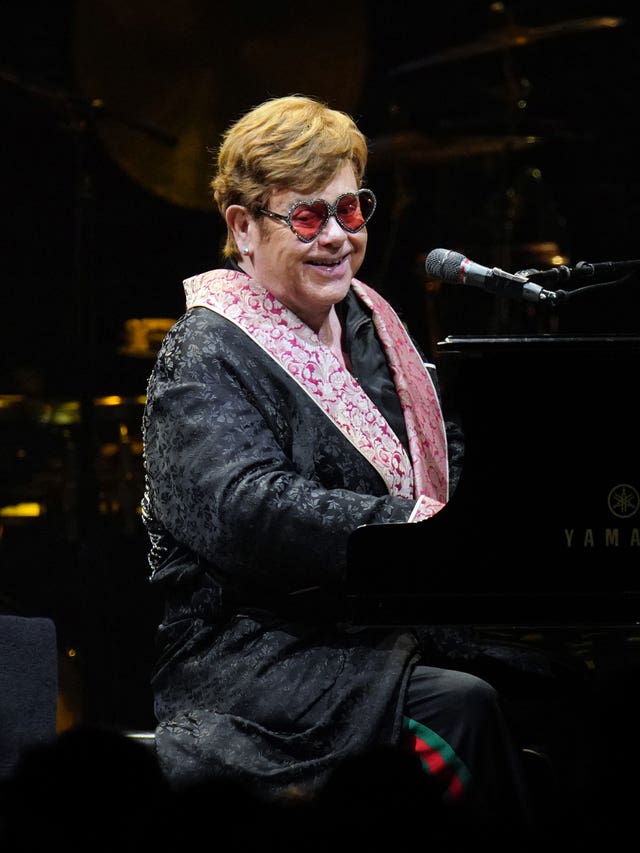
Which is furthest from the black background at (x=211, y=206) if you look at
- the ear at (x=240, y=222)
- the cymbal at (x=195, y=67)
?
the ear at (x=240, y=222)

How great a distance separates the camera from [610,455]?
2152 millimetres

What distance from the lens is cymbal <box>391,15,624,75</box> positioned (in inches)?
201

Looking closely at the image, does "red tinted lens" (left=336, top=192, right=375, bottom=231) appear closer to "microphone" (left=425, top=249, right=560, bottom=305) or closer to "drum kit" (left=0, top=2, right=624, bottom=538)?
"microphone" (left=425, top=249, right=560, bottom=305)

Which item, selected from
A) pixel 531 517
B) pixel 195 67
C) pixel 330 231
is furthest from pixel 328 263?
pixel 195 67

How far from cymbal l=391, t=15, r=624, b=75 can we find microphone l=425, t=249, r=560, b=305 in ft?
9.85

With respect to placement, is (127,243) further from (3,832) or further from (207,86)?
(3,832)

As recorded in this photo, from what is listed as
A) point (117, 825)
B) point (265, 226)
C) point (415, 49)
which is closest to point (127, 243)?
point (415, 49)

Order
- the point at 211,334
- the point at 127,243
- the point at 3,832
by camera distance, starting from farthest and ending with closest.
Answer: the point at 127,243 → the point at 211,334 → the point at 3,832

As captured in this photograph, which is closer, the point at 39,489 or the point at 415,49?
the point at 39,489

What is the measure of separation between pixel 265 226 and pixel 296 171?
13 centimetres

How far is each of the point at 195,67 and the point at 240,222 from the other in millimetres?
2610

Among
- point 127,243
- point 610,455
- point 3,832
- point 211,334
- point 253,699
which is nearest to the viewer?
point 3,832

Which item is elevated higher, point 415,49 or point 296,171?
point 415,49

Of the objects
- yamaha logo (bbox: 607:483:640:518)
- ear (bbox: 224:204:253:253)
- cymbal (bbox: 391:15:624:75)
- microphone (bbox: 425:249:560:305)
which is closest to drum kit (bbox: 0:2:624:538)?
cymbal (bbox: 391:15:624:75)
